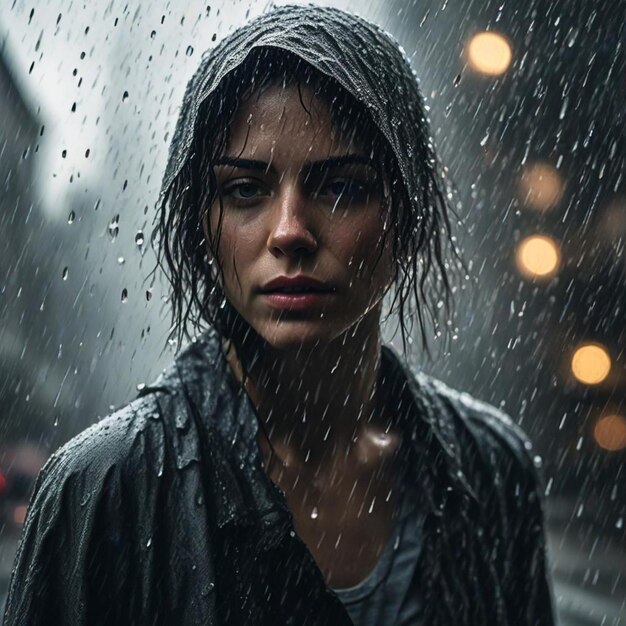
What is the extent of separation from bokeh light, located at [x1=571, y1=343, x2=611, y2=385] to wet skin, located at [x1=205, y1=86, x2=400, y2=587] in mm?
7480

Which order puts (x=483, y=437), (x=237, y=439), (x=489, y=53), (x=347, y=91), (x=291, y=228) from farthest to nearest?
1. (x=489, y=53)
2. (x=483, y=437)
3. (x=237, y=439)
4. (x=347, y=91)
5. (x=291, y=228)

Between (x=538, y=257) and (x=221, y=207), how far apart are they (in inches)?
318

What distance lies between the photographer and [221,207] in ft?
7.34

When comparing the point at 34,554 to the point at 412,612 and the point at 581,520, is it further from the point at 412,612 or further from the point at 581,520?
the point at 581,520

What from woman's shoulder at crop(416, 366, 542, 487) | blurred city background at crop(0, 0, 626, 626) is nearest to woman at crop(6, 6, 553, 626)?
woman's shoulder at crop(416, 366, 542, 487)

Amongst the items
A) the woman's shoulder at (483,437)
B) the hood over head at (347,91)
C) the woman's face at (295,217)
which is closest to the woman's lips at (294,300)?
the woman's face at (295,217)

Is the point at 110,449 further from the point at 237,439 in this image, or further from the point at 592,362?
the point at 592,362

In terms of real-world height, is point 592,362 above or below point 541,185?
below

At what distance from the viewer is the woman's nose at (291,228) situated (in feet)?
6.90

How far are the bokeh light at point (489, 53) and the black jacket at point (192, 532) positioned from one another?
682 cm

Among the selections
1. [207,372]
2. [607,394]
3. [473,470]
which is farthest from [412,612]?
[607,394]

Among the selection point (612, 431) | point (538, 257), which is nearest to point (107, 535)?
point (538, 257)

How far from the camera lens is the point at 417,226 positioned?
Result: 8.08ft

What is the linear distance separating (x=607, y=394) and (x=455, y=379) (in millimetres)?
2157
